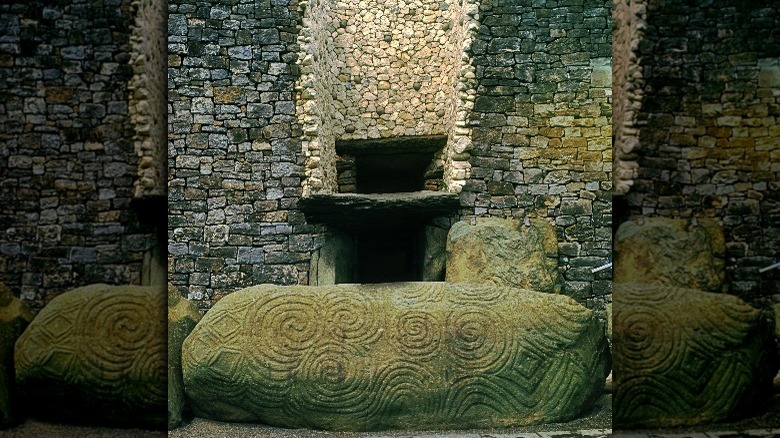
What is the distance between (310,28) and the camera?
3.75m

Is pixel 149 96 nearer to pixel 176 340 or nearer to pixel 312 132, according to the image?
pixel 312 132

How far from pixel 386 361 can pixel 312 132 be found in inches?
62.3

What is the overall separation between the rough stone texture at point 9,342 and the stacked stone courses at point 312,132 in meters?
1.00

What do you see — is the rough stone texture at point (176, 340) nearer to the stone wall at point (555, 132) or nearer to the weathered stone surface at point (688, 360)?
the stone wall at point (555, 132)

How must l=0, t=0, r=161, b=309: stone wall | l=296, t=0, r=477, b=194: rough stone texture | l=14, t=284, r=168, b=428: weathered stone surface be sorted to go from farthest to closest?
1. l=296, t=0, r=477, b=194: rough stone texture
2. l=0, t=0, r=161, b=309: stone wall
3. l=14, t=284, r=168, b=428: weathered stone surface

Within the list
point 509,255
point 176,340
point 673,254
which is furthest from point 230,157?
point 673,254

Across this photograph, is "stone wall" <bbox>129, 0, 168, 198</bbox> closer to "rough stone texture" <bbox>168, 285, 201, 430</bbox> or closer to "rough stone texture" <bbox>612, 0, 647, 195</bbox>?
"rough stone texture" <bbox>168, 285, 201, 430</bbox>

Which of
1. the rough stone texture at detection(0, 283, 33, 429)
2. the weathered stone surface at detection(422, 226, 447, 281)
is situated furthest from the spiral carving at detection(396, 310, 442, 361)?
the rough stone texture at detection(0, 283, 33, 429)

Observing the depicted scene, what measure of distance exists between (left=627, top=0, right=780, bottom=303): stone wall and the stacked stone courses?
0.98 feet

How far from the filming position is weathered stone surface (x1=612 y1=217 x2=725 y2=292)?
3.57 meters

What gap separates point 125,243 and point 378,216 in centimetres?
165

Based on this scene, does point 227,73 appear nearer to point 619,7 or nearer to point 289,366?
point 289,366

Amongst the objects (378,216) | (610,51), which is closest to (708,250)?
(610,51)

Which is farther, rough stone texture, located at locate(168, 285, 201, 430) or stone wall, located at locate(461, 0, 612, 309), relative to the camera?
stone wall, located at locate(461, 0, 612, 309)
